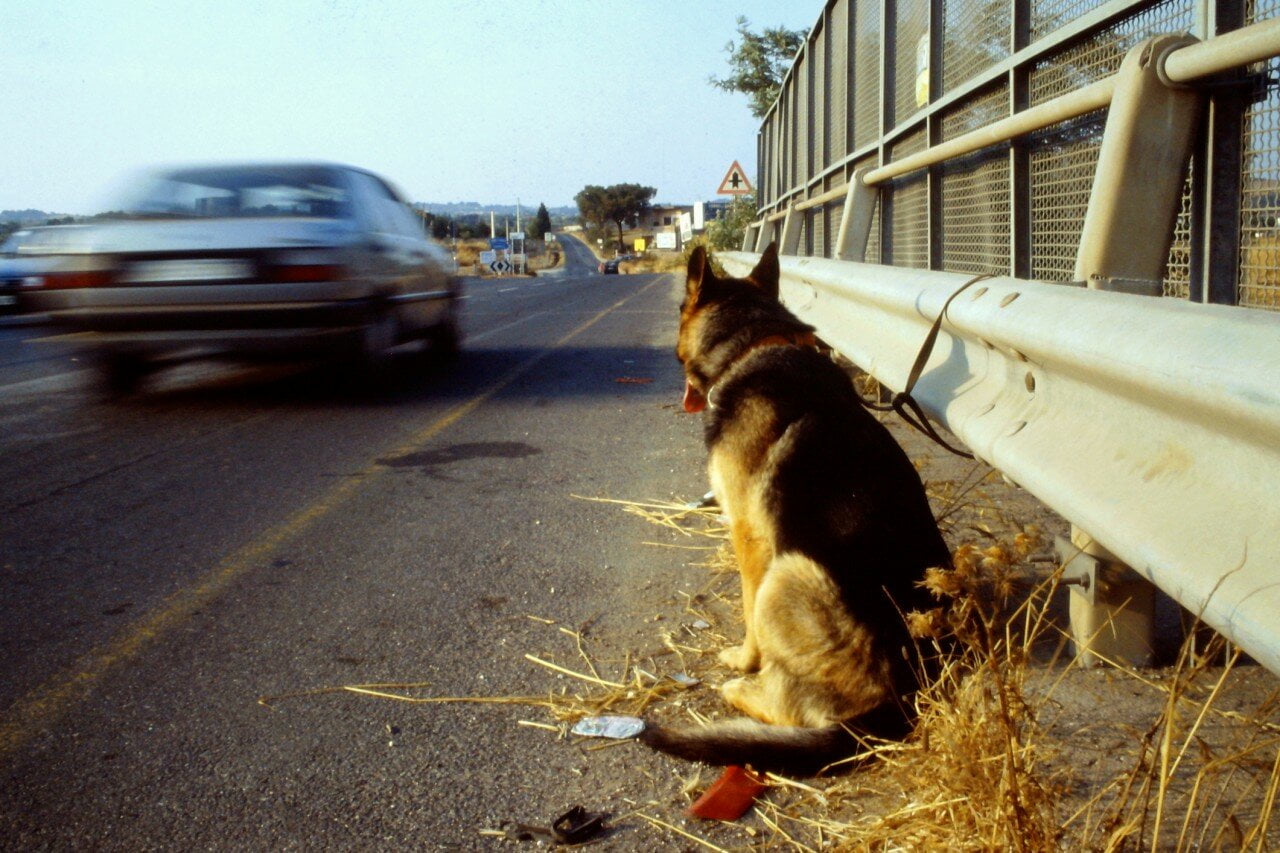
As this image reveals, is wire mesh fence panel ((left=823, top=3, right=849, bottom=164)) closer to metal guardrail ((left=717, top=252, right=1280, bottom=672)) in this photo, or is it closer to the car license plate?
the car license plate

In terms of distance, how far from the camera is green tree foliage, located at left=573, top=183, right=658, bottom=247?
16175 centimetres

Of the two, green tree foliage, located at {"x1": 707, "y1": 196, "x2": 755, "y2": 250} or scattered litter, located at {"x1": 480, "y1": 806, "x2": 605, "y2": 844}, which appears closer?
scattered litter, located at {"x1": 480, "y1": 806, "x2": 605, "y2": 844}

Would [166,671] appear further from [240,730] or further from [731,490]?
[731,490]

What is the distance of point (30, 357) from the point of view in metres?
11.5

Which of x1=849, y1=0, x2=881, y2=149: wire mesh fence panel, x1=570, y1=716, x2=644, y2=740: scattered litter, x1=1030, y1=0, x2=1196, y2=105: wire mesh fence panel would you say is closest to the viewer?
x1=570, y1=716, x2=644, y2=740: scattered litter

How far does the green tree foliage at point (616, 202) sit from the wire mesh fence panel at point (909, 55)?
152 m

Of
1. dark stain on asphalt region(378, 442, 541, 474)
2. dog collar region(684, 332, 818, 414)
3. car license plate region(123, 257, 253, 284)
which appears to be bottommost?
dark stain on asphalt region(378, 442, 541, 474)

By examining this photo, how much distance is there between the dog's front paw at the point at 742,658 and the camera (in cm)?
317

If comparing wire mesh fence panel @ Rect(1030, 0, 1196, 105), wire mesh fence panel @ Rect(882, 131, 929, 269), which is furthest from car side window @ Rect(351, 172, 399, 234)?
wire mesh fence panel @ Rect(1030, 0, 1196, 105)

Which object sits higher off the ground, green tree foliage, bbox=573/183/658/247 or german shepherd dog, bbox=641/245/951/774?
green tree foliage, bbox=573/183/658/247

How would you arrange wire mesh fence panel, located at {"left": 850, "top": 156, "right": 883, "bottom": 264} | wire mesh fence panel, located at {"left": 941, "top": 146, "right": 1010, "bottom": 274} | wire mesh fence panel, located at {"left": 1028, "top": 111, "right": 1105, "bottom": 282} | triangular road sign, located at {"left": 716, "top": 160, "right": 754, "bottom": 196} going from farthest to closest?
1. triangular road sign, located at {"left": 716, "top": 160, "right": 754, "bottom": 196}
2. wire mesh fence panel, located at {"left": 850, "top": 156, "right": 883, "bottom": 264}
3. wire mesh fence panel, located at {"left": 941, "top": 146, "right": 1010, "bottom": 274}
4. wire mesh fence panel, located at {"left": 1028, "top": 111, "right": 1105, "bottom": 282}

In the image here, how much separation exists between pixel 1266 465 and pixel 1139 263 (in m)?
1.30

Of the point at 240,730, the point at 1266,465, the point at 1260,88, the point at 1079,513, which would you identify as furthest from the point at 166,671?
the point at 1260,88

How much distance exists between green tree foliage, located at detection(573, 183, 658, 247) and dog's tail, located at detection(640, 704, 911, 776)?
15728 centimetres
